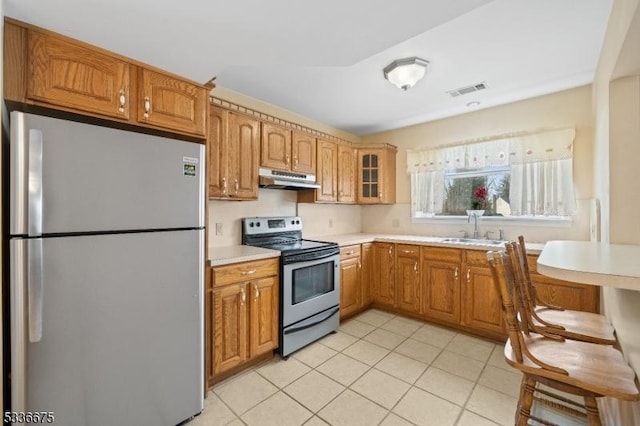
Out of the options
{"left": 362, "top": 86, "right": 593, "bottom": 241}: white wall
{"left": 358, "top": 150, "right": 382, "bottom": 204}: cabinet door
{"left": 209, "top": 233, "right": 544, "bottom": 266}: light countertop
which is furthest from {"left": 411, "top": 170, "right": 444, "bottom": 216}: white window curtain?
{"left": 209, "top": 233, "right": 544, "bottom": 266}: light countertop

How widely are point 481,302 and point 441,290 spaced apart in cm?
37

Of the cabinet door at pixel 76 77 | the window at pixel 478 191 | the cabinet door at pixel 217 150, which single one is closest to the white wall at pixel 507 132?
the window at pixel 478 191

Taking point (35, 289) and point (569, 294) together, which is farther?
point (569, 294)

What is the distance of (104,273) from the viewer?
1.33 metres

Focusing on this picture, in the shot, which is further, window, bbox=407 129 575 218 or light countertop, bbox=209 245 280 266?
window, bbox=407 129 575 218

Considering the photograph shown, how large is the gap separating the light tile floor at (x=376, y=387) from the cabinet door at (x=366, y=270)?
0.66 meters

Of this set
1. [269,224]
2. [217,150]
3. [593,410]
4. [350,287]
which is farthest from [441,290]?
[217,150]

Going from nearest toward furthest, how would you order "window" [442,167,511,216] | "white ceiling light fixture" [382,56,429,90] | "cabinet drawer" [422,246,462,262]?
"white ceiling light fixture" [382,56,429,90]
"cabinet drawer" [422,246,462,262]
"window" [442,167,511,216]

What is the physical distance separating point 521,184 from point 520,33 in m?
1.68

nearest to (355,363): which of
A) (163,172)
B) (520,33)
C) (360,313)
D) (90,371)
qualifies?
(360,313)

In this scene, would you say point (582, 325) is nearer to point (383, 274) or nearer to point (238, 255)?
point (383, 274)

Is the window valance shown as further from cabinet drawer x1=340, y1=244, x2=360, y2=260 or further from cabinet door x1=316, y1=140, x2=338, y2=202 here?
cabinet drawer x1=340, y1=244, x2=360, y2=260

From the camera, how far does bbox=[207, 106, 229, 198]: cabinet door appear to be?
7.25ft

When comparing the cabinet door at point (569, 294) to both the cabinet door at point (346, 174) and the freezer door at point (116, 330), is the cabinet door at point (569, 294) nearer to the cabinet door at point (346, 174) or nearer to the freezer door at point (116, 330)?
the cabinet door at point (346, 174)
